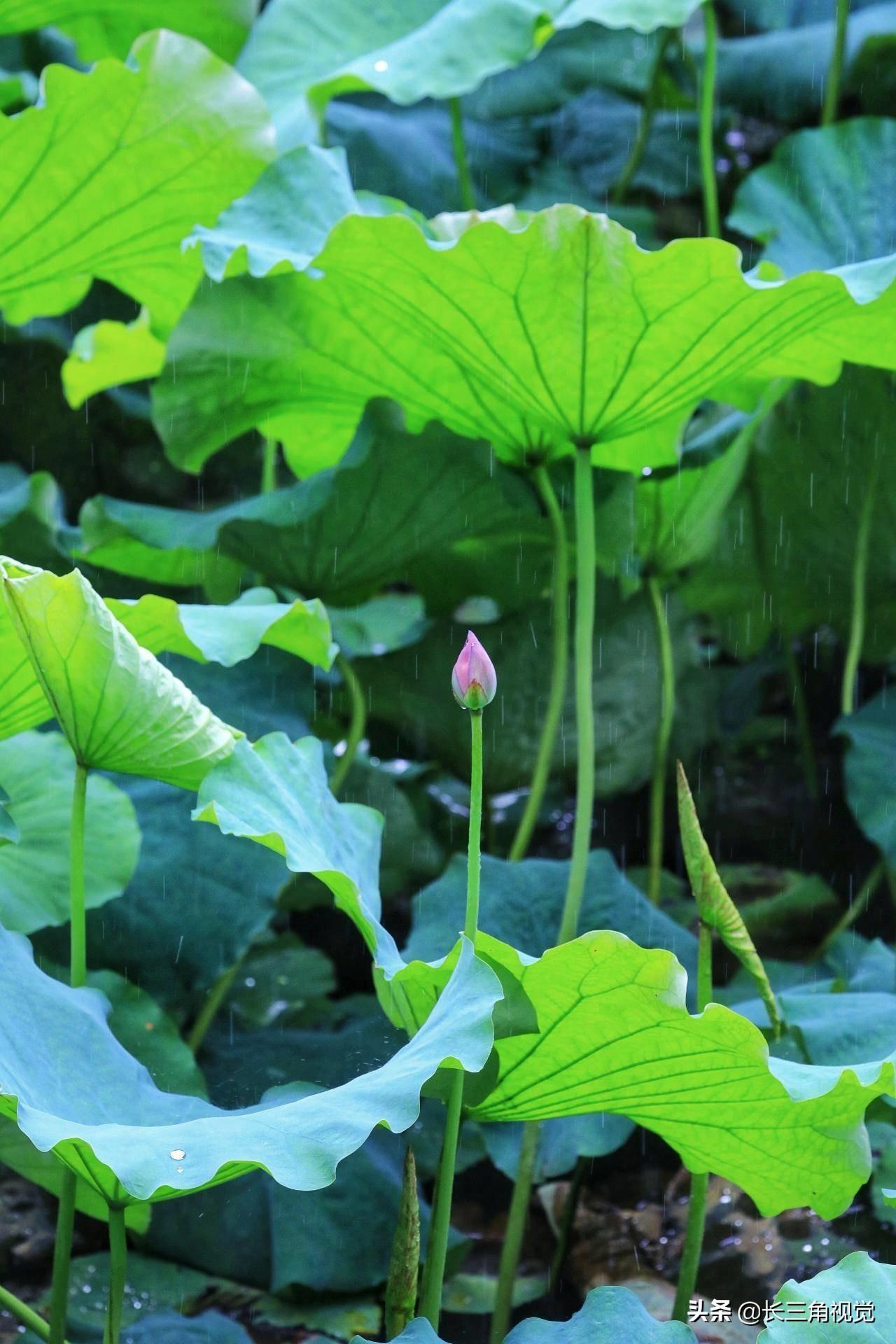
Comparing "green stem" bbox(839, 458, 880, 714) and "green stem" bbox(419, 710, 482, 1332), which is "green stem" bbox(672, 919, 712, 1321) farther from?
"green stem" bbox(839, 458, 880, 714)

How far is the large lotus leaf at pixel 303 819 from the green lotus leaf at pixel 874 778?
2.53 feet

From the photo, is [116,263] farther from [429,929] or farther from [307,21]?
[429,929]

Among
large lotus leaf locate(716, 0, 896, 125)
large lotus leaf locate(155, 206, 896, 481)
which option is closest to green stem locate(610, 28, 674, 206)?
large lotus leaf locate(716, 0, 896, 125)

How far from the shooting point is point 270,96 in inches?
71.7

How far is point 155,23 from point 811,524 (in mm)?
1144

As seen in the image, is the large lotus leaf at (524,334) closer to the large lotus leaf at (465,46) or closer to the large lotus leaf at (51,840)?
the large lotus leaf at (465,46)

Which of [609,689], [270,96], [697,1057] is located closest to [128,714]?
[697,1057]

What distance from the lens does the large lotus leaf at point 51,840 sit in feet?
4.00

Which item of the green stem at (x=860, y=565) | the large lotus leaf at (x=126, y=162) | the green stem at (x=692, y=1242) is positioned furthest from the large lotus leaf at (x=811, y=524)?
the green stem at (x=692, y=1242)

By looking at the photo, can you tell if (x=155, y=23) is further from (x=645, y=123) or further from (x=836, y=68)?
(x=836, y=68)

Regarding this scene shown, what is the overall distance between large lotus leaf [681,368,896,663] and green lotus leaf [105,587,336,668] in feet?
2.93

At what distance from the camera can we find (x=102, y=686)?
908 mm

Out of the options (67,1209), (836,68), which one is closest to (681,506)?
(836,68)

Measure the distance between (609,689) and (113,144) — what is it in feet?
3.09
